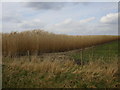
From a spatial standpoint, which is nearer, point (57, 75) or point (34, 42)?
point (57, 75)

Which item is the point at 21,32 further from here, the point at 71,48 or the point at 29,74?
the point at 29,74

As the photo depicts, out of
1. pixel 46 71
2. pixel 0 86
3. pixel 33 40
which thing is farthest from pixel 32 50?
pixel 0 86

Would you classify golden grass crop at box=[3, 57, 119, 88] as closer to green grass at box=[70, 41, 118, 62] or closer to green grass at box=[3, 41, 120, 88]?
green grass at box=[3, 41, 120, 88]

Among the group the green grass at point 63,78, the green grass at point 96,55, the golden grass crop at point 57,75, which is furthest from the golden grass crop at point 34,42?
the green grass at point 63,78

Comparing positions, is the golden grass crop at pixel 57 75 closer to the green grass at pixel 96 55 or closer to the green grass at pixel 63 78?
the green grass at pixel 63 78

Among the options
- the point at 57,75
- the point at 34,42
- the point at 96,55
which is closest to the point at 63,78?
the point at 57,75

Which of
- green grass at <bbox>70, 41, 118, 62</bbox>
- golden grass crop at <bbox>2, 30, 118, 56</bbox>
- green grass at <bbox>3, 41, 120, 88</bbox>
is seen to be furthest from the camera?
golden grass crop at <bbox>2, 30, 118, 56</bbox>

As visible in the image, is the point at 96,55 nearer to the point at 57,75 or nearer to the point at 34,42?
the point at 34,42

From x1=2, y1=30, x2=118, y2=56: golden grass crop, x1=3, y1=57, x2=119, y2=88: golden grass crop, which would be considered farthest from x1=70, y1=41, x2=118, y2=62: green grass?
x1=2, y1=30, x2=118, y2=56: golden grass crop

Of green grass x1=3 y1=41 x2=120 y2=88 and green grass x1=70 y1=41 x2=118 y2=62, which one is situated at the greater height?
green grass x1=70 y1=41 x2=118 y2=62

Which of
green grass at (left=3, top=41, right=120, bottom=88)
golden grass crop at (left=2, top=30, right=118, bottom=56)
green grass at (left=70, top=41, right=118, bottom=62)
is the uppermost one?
golden grass crop at (left=2, top=30, right=118, bottom=56)

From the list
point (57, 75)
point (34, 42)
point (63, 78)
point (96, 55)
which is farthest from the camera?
point (34, 42)

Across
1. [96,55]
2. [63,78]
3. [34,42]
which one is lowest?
[63,78]

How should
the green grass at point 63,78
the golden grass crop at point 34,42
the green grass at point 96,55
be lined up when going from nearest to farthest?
the green grass at point 63,78 → the green grass at point 96,55 → the golden grass crop at point 34,42
